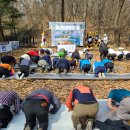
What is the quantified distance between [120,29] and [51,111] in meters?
20.4

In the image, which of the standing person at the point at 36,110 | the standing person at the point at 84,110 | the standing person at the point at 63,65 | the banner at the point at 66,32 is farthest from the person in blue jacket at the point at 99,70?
the banner at the point at 66,32

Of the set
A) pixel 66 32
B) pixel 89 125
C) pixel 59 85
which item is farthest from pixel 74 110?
pixel 66 32

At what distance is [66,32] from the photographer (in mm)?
23109

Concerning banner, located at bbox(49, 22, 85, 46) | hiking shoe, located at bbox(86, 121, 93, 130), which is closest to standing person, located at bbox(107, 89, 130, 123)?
hiking shoe, located at bbox(86, 121, 93, 130)

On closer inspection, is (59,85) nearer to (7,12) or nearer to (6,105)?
(6,105)

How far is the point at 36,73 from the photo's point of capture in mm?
12578

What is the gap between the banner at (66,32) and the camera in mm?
23078

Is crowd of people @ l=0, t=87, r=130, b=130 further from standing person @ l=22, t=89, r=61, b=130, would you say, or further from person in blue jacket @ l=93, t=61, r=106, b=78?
person in blue jacket @ l=93, t=61, r=106, b=78

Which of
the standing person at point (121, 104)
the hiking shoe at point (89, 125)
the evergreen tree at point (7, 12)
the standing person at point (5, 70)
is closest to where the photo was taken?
the hiking shoe at point (89, 125)

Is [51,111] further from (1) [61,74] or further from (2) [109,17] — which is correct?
(2) [109,17]

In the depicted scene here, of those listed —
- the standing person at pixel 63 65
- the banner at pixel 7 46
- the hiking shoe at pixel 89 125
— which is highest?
the banner at pixel 7 46

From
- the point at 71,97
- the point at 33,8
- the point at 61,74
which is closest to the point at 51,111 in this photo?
the point at 71,97

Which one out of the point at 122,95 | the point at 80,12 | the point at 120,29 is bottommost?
the point at 122,95

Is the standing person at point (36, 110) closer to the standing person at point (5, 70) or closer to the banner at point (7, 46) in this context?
the standing person at point (5, 70)
